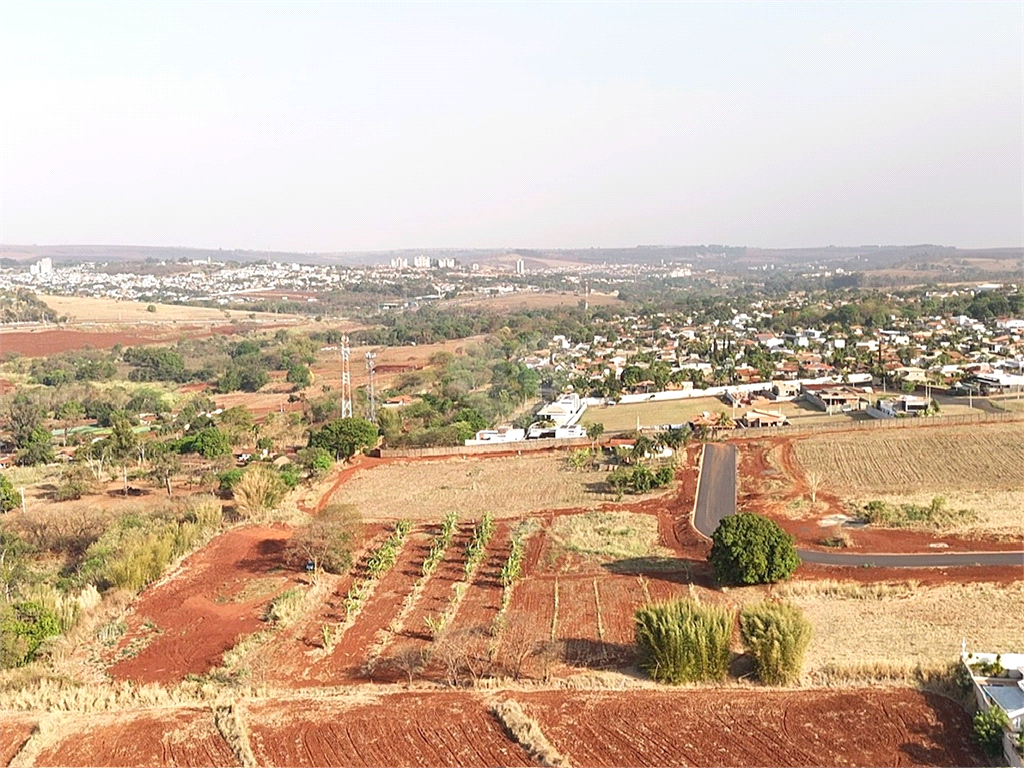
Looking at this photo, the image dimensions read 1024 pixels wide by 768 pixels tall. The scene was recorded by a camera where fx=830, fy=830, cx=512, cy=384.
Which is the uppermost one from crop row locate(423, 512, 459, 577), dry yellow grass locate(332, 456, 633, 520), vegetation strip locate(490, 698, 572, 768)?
vegetation strip locate(490, 698, 572, 768)

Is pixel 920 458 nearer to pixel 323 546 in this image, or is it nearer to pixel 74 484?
pixel 323 546

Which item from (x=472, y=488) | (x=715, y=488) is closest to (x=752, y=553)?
(x=715, y=488)

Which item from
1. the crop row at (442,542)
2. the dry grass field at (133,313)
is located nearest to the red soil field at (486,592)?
the crop row at (442,542)

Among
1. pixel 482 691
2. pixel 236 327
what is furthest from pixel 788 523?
pixel 236 327

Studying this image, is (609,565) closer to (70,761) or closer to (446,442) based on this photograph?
(70,761)

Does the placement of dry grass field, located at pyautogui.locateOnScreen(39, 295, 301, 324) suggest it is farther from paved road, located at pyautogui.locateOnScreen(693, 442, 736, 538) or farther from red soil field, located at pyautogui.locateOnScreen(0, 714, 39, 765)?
red soil field, located at pyautogui.locateOnScreen(0, 714, 39, 765)

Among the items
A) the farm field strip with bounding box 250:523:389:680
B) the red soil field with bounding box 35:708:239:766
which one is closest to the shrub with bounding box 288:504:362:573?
the farm field strip with bounding box 250:523:389:680

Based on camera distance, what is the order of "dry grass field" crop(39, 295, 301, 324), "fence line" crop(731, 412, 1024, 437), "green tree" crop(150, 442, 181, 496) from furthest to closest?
1. "dry grass field" crop(39, 295, 301, 324)
2. "fence line" crop(731, 412, 1024, 437)
3. "green tree" crop(150, 442, 181, 496)
